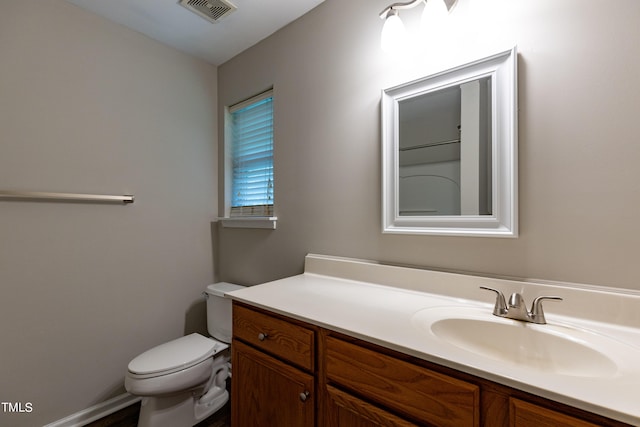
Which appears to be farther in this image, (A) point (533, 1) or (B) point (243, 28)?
(B) point (243, 28)

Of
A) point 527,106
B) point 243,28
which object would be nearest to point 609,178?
point 527,106

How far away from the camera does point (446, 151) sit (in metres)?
1.16

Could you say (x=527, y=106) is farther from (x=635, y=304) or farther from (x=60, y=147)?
(x=60, y=147)

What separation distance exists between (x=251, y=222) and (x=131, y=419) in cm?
136

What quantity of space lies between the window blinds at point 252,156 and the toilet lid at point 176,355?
0.89 meters

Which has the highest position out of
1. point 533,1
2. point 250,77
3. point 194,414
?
point 250,77

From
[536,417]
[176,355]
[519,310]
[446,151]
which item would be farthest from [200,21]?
[536,417]

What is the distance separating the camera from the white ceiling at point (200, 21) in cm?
159

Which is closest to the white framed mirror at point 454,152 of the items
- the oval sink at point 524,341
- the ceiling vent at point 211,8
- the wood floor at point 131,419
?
the oval sink at point 524,341

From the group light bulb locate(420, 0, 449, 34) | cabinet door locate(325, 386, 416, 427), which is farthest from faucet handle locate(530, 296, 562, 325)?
light bulb locate(420, 0, 449, 34)

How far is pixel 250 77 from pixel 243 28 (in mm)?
301

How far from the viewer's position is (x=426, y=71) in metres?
1.21

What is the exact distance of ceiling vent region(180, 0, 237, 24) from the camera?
1555mm

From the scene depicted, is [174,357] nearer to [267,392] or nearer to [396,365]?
[267,392]
